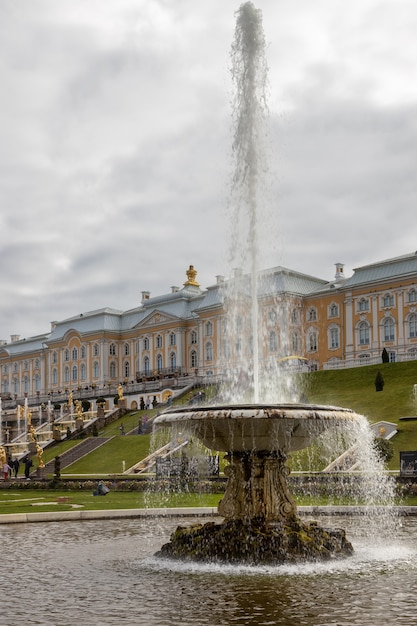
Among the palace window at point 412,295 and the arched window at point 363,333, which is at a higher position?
the palace window at point 412,295

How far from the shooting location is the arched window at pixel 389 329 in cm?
6238

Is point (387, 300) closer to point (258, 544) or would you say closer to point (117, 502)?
point (117, 502)

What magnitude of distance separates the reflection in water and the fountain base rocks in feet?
1.29

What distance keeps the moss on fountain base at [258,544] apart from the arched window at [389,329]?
5197cm

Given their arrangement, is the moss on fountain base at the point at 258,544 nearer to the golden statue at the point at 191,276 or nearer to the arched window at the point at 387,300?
the arched window at the point at 387,300

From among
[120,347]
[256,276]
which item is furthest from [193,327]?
[256,276]

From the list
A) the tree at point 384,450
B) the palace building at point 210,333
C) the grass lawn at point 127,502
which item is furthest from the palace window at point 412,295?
the grass lawn at point 127,502

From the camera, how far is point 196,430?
39.6 ft

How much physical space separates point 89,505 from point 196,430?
9557 mm

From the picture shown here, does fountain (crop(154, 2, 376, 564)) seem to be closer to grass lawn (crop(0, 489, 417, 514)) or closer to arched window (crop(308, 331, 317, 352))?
grass lawn (crop(0, 489, 417, 514))

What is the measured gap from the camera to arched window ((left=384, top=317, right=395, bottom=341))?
62.4 m

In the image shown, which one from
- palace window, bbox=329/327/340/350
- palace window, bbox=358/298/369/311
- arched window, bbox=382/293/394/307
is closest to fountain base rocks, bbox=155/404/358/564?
arched window, bbox=382/293/394/307

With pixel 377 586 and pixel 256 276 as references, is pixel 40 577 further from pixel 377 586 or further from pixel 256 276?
pixel 256 276

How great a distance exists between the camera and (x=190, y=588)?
9359mm
